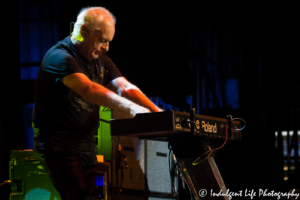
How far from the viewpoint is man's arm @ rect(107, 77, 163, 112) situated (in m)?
2.19

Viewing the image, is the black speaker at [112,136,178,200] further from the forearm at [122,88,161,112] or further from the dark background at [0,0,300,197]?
the forearm at [122,88,161,112]

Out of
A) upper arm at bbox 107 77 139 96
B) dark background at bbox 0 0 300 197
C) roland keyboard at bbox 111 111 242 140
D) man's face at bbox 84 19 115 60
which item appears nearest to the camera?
roland keyboard at bbox 111 111 242 140

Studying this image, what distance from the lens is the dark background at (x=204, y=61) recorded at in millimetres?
4332

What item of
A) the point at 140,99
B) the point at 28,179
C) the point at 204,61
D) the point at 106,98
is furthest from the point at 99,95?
the point at 204,61

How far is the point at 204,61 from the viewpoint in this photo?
7875 millimetres

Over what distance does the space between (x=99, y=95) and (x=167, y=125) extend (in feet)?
Answer: 1.26

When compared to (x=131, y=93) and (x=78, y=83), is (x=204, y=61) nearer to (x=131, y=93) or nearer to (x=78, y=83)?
(x=131, y=93)

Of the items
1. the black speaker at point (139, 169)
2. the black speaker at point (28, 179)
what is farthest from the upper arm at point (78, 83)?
the black speaker at point (139, 169)

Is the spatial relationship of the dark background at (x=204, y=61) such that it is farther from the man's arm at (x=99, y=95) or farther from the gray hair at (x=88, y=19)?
the man's arm at (x=99, y=95)

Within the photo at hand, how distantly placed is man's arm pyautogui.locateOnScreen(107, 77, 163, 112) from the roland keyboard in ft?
0.80

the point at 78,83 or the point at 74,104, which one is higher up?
the point at 78,83

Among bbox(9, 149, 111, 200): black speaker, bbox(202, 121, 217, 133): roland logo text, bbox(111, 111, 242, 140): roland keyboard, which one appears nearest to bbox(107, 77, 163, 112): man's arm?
bbox(111, 111, 242, 140): roland keyboard

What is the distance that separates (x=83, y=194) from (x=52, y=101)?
21.1 inches

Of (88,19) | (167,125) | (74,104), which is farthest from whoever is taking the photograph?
(88,19)
